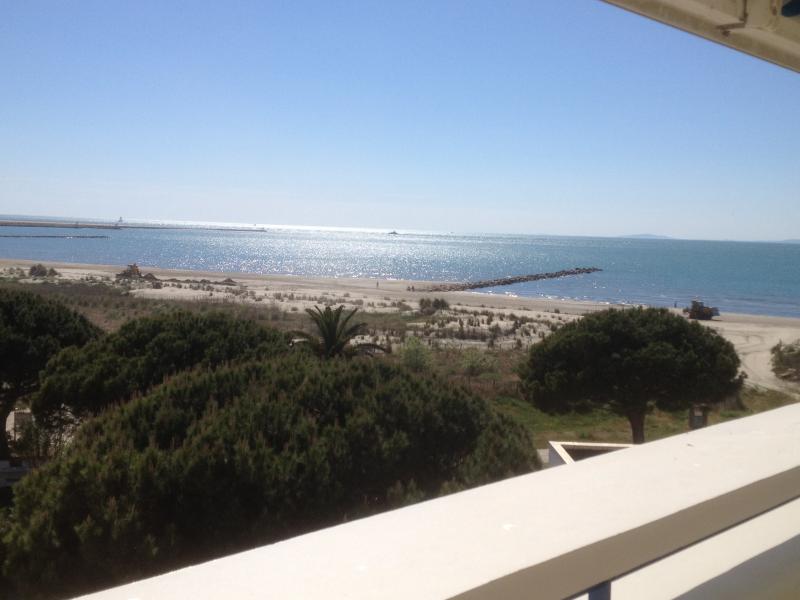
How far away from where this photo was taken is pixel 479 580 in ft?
2.64

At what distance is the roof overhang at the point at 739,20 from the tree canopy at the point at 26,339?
11006 mm

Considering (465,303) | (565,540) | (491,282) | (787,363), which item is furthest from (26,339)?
(491,282)

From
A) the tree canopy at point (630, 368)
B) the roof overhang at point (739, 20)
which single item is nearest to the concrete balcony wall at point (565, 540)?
the roof overhang at point (739, 20)

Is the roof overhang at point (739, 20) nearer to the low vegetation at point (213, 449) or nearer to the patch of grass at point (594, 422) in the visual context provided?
the low vegetation at point (213, 449)

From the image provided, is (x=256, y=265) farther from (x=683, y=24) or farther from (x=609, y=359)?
(x=683, y=24)

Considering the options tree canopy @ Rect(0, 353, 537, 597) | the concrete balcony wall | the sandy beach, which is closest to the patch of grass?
the sandy beach

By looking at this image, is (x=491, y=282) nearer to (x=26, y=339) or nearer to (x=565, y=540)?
(x=26, y=339)

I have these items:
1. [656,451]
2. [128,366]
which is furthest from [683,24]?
[128,366]

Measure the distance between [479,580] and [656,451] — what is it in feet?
2.21

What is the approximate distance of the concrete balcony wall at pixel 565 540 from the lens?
78 centimetres

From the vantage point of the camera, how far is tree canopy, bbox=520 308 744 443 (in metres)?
13.5

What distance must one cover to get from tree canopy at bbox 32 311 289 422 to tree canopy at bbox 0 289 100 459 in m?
0.96

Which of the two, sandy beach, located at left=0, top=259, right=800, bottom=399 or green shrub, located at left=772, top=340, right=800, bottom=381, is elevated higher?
green shrub, located at left=772, top=340, right=800, bottom=381

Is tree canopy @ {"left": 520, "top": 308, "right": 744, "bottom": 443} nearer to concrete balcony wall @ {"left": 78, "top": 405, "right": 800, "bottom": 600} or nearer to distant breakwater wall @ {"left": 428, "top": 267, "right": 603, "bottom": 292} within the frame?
concrete balcony wall @ {"left": 78, "top": 405, "right": 800, "bottom": 600}
